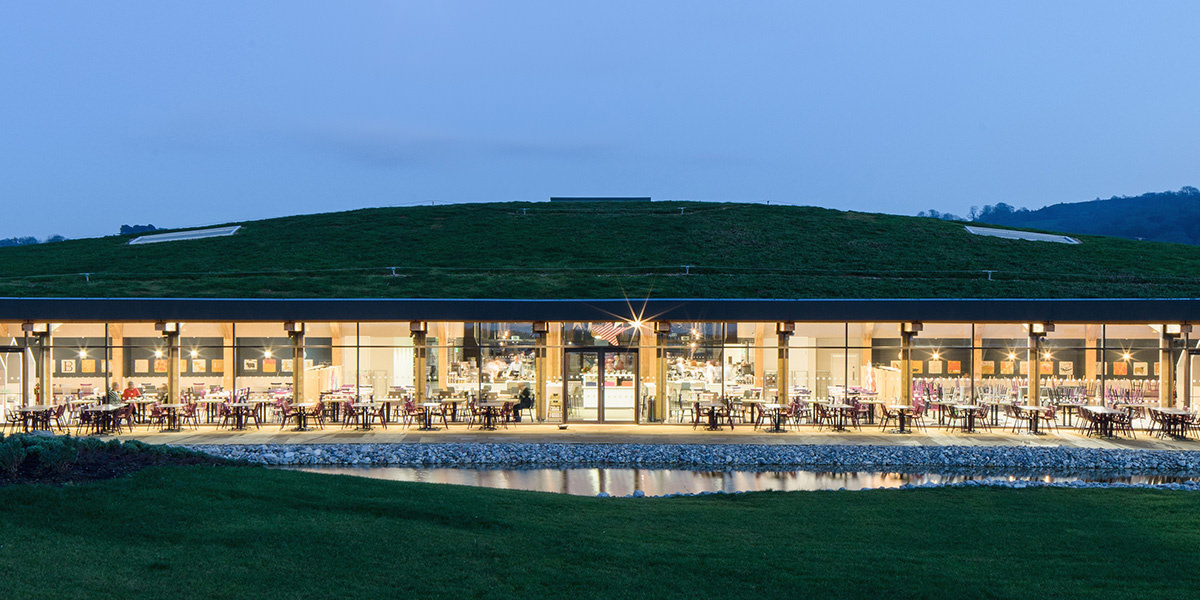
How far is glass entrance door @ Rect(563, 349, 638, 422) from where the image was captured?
2114cm

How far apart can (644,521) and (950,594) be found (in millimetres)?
3745

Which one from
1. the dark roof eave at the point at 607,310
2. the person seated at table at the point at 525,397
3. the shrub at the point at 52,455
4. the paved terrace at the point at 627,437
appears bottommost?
the paved terrace at the point at 627,437

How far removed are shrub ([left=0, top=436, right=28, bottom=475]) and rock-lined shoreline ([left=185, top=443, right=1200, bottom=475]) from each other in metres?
5.97

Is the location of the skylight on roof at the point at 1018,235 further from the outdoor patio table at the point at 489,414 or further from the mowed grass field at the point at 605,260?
the outdoor patio table at the point at 489,414

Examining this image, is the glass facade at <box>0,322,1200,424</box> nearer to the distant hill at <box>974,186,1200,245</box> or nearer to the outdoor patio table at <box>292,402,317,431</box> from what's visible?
the outdoor patio table at <box>292,402,317,431</box>

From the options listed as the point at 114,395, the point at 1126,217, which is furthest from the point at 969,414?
the point at 1126,217

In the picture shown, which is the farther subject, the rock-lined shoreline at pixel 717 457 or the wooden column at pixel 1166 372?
the wooden column at pixel 1166 372

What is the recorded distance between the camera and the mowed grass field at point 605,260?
35.9 metres

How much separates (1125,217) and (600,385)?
13276cm

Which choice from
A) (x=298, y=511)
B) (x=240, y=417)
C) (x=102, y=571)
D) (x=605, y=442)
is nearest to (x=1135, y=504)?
(x=605, y=442)

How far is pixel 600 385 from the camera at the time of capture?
69.6 feet

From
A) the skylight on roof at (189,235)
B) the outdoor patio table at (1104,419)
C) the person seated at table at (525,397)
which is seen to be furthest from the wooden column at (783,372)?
the skylight on roof at (189,235)

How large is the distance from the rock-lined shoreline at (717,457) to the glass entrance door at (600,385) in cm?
368

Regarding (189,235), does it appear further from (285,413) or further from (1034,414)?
A: (1034,414)
